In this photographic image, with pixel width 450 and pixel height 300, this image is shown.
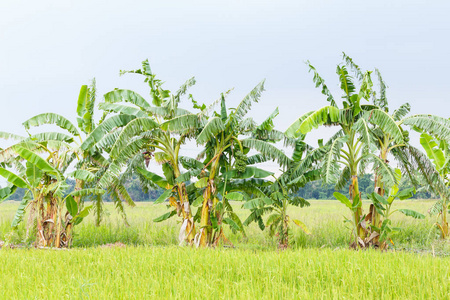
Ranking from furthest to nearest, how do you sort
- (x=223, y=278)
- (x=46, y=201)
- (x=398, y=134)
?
(x=46, y=201) < (x=398, y=134) < (x=223, y=278)

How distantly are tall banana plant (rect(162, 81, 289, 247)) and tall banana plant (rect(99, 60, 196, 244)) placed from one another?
1.17ft

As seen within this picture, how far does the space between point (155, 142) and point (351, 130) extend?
4857mm

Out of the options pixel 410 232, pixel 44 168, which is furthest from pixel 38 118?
pixel 410 232

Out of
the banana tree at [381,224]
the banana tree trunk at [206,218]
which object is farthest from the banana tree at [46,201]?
the banana tree at [381,224]

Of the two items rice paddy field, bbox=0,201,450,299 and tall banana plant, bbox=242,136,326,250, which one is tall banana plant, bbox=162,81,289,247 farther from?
rice paddy field, bbox=0,201,450,299

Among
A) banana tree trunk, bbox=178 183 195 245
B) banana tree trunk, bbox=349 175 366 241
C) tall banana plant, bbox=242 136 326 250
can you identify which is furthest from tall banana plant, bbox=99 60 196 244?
banana tree trunk, bbox=349 175 366 241

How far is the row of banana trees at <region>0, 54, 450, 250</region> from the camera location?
30.1ft

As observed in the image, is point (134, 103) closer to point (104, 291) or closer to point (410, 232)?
point (104, 291)

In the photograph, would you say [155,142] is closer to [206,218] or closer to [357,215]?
[206,218]

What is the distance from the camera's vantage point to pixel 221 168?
10.2 m

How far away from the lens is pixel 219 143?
982 centimetres

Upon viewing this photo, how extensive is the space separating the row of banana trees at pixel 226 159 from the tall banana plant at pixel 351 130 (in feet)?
0.08

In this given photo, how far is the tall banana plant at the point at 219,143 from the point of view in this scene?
9.19 meters

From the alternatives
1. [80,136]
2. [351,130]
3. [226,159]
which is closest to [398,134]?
[351,130]
